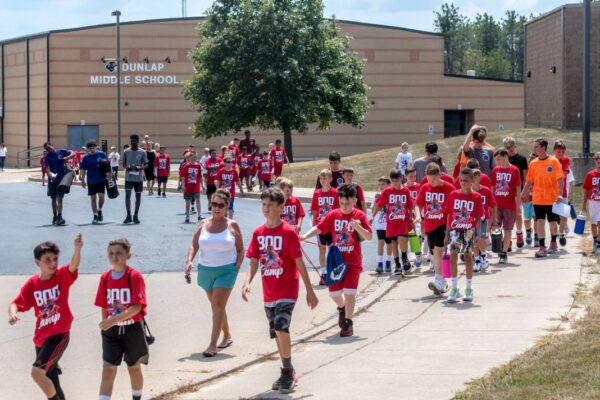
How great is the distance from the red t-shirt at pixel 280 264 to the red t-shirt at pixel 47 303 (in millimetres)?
1832

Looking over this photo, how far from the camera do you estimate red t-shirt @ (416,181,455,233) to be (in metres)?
13.5

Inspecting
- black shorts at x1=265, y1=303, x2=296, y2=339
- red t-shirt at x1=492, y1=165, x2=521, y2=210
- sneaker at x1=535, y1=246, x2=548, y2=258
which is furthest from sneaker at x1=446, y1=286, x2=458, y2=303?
black shorts at x1=265, y1=303, x2=296, y2=339

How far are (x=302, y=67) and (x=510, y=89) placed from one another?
69.6ft

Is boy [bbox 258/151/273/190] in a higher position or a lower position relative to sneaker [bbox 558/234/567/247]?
higher

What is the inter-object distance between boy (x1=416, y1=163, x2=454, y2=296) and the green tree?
35459 mm

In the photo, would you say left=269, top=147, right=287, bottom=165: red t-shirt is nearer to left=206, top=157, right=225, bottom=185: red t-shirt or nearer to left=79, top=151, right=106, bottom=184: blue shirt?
left=206, top=157, right=225, bottom=185: red t-shirt

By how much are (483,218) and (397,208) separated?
1581mm

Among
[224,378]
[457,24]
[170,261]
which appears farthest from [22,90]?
[457,24]

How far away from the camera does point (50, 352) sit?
8219 mm

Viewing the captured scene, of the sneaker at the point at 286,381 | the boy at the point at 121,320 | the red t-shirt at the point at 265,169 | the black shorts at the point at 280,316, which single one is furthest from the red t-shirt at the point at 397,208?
the red t-shirt at the point at 265,169

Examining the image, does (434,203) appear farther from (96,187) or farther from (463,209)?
Answer: (96,187)

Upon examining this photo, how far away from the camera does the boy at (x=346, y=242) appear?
1130cm

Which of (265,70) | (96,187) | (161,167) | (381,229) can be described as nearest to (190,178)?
(96,187)

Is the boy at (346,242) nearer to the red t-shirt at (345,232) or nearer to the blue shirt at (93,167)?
the red t-shirt at (345,232)
